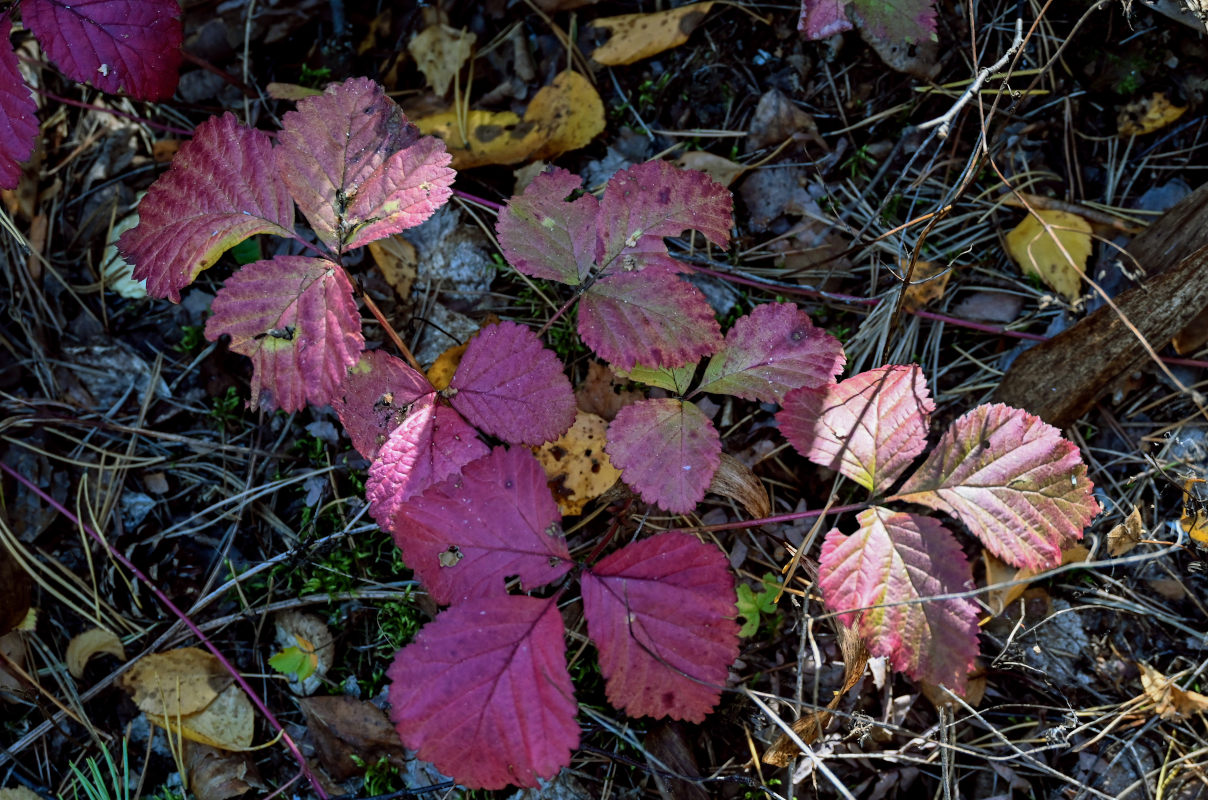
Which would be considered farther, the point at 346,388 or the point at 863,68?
the point at 863,68

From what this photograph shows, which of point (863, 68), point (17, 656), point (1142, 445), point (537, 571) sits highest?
point (863, 68)

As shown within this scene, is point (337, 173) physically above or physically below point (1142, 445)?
above

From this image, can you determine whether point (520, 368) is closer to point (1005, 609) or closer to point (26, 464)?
point (1005, 609)

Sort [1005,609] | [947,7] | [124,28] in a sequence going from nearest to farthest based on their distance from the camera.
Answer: [124,28], [1005,609], [947,7]

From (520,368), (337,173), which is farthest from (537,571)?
(337,173)

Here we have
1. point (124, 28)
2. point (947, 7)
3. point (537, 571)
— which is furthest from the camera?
point (947, 7)

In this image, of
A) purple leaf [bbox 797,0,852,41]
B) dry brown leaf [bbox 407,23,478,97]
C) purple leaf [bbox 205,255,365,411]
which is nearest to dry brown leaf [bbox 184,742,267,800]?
purple leaf [bbox 205,255,365,411]

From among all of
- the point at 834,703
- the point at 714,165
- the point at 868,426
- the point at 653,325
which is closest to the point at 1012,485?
the point at 868,426

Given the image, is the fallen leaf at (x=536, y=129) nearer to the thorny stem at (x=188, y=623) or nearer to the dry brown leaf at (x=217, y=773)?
the thorny stem at (x=188, y=623)
